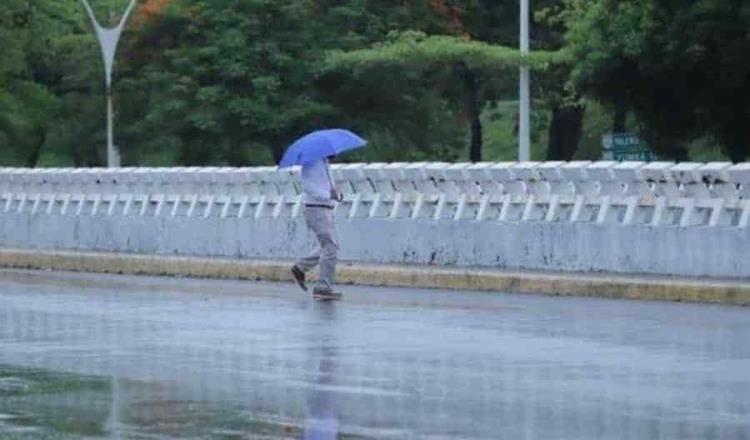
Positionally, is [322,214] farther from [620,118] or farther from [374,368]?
[620,118]

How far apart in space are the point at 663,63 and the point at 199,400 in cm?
2480

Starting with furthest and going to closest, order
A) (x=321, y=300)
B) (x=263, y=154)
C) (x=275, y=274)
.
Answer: (x=263, y=154) → (x=275, y=274) → (x=321, y=300)

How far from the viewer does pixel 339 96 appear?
181 ft

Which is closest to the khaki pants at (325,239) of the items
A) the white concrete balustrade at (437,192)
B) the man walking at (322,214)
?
the man walking at (322,214)

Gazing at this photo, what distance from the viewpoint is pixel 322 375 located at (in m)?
13.9

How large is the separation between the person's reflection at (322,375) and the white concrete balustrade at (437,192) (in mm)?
5067

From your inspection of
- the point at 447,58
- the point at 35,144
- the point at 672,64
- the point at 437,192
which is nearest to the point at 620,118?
the point at 447,58

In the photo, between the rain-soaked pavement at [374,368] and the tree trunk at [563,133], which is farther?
the tree trunk at [563,133]

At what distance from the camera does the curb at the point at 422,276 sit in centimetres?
2133

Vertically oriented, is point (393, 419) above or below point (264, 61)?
below

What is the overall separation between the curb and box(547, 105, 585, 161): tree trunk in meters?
28.1

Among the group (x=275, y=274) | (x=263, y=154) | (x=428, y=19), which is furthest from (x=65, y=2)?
(x=275, y=274)

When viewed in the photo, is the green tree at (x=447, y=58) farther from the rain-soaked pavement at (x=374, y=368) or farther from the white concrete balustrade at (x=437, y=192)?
the rain-soaked pavement at (x=374, y=368)

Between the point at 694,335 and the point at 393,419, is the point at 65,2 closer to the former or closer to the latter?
the point at 694,335
